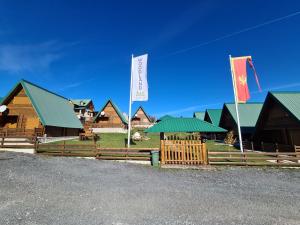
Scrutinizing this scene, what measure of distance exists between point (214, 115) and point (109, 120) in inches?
979

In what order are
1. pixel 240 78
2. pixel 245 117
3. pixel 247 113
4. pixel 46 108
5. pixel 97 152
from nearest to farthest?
1. pixel 97 152
2. pixel 240 78
3. pixel 46 108
4. pixel 245 117
5. pixel 247 113

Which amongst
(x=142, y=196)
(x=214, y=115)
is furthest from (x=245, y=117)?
(x=142, y=196)

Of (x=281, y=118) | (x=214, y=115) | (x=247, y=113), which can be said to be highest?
(x=214, y=115)

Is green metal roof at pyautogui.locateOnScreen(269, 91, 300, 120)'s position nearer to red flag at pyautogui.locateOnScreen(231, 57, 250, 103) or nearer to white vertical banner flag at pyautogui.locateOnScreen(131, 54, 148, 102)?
red flag at pyautogui.locateOnScreen(231, 57, 250, 103)

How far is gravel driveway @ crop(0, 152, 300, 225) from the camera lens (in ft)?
17.8

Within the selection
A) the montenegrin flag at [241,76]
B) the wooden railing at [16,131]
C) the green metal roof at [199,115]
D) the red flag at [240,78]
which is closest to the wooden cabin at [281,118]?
the montenegrin flag at [241,76]

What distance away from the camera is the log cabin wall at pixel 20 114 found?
2509 centimetres

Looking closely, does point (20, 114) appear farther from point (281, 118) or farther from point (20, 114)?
point (281, 118)

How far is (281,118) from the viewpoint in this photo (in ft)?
67.5

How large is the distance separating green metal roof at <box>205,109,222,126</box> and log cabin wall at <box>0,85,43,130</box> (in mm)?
34036

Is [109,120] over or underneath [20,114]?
over

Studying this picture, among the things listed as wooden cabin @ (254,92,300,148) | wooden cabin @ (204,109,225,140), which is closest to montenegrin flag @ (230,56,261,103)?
wooden cabin @ (254,92,300,148)

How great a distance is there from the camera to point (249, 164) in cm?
1385

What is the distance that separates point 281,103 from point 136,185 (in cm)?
1874
